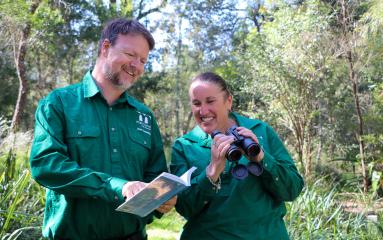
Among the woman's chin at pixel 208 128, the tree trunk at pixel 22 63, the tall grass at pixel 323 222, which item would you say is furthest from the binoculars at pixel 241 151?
the tree trunk at pixel 22 63

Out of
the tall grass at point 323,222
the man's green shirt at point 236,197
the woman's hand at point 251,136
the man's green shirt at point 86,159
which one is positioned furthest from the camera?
the tall grass at point 323,222

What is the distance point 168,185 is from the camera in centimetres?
198

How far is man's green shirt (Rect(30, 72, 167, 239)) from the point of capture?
205 cm

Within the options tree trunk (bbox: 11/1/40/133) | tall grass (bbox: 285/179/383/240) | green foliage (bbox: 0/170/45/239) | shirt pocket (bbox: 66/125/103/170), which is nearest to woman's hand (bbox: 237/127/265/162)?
shirt pocket (bbox: 66/125/103/170)

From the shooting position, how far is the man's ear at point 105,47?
2.36 metres

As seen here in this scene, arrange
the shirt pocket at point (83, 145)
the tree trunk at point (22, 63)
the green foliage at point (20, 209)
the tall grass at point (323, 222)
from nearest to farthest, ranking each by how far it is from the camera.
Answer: the shirt pocket at point (83, 145) < the green foliage at point (20, 209) < the tall grass at point (323, 222) < the tree trunk at point (22, 63)

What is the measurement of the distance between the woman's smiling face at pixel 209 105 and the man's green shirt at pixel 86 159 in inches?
13.7

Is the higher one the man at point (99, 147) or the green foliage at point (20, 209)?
the man at point (99, 147)

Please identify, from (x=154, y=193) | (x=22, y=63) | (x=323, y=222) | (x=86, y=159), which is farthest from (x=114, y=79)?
(x=22, y=63)

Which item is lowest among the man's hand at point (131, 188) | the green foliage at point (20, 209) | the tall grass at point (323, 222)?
the tall grass at point (323, 222)

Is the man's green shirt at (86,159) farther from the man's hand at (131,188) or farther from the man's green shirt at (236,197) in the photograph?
the man's green shirt at (236,197)

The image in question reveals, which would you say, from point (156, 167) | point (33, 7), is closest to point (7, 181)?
point (156, 167)

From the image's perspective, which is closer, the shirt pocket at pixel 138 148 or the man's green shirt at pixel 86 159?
the man's green shirt at pixel 86 159

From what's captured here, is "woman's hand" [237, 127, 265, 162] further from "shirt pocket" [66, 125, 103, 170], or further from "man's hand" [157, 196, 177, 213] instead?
"shirt pocket" [66, 125, 103, 170]
